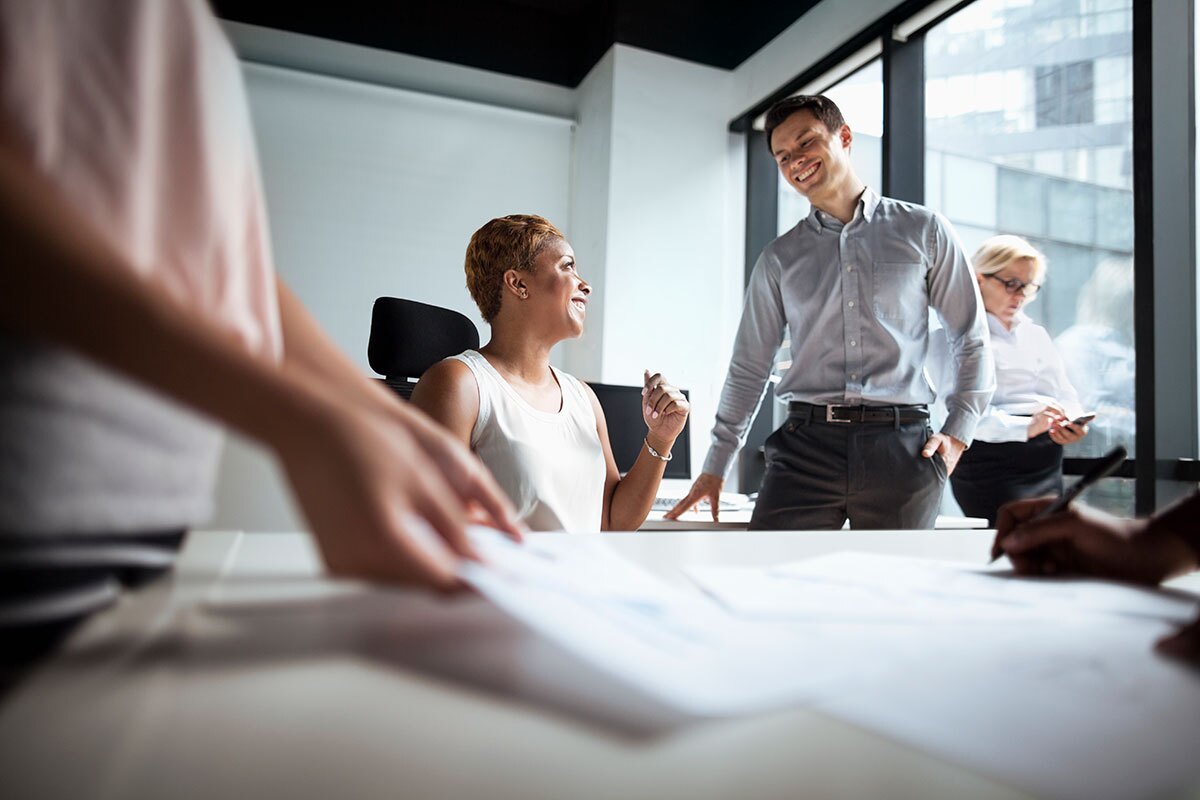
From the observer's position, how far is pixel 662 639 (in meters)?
0.29

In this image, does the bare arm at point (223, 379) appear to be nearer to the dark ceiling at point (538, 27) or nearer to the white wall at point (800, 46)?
the white wall at point (800, 46)

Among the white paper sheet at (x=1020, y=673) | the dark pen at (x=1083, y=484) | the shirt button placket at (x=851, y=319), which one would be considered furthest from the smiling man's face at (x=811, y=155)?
the white paper sheet at (x=1020, y=673)

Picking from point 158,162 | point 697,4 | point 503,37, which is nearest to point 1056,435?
point 158,162

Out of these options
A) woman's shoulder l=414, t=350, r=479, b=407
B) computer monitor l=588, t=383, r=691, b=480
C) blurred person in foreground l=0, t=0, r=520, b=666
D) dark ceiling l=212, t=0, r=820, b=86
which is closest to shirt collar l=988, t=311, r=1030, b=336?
computer monitor l=588, t=383, r=691, b=480

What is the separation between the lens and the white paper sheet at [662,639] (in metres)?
0.24

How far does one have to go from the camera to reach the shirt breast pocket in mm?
1963

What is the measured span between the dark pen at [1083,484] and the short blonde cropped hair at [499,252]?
127 cm

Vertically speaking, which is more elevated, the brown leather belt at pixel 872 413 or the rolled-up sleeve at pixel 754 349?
the rolled-up sleeve at pixel 754 349

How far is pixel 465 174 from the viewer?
4238mm

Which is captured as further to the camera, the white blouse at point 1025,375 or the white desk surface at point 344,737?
the white blouse at point 1025,375

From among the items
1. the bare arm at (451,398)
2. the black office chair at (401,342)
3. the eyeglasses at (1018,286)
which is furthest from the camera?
the eyeglasses at (1018,286)

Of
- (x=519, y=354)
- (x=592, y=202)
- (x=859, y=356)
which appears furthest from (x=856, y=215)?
(x=592, y=202)

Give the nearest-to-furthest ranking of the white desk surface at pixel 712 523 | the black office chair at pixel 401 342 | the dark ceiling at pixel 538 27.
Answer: the white desk surface at pixel 712 523 → the black office chair at pixel 401 342 → the dark ceiling at pixel 538 27

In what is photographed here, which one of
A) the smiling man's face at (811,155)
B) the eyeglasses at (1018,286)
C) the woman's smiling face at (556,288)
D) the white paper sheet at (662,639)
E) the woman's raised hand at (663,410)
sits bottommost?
the white paper sheet at (662,639)
